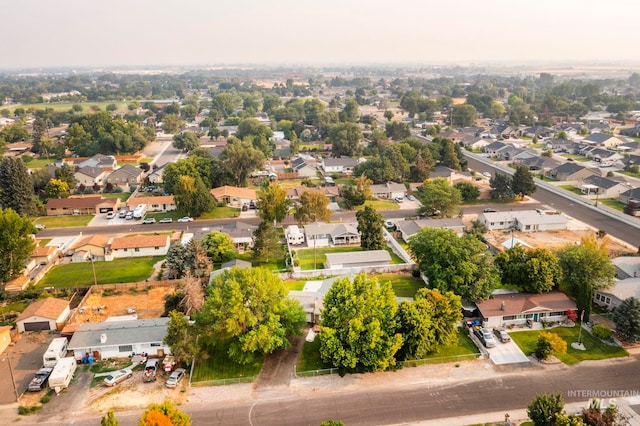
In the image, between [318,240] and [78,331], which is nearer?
[78,331]

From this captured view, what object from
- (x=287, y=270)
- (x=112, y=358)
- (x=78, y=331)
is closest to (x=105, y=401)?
(x=112, y=358)

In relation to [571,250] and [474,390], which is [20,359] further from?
[571,250]

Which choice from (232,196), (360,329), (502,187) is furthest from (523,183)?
(360,329)

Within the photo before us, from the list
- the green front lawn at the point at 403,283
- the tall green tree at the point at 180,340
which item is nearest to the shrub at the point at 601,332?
the green front lawn at the point at 403,283

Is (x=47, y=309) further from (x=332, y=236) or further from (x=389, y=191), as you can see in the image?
(x=389, y=191)

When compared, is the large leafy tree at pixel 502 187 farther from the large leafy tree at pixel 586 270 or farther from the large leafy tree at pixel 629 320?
the large leafy tree at pixel 629 320

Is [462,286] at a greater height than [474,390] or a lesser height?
greater
